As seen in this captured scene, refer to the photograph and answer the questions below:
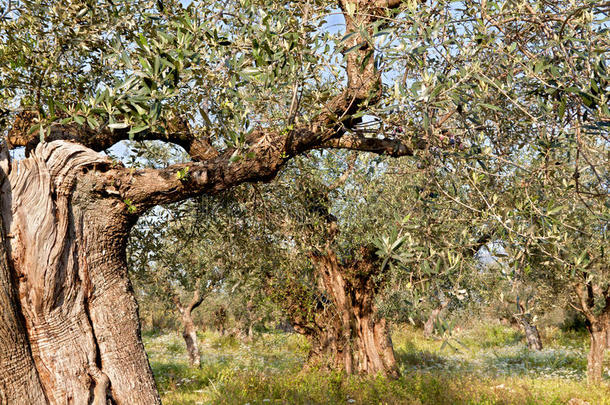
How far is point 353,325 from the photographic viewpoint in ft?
46.1

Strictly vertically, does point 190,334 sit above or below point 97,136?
below

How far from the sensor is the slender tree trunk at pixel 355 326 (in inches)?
520

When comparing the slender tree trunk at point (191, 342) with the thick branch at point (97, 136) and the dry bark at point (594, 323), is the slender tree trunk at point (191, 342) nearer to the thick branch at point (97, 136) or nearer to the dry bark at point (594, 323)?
the dry bark at point (594, 323)

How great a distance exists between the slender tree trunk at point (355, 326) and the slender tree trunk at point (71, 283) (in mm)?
8703

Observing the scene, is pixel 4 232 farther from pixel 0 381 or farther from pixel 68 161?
pixel 0 381

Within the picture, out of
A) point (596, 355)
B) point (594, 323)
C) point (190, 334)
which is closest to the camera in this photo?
point (596, 355)

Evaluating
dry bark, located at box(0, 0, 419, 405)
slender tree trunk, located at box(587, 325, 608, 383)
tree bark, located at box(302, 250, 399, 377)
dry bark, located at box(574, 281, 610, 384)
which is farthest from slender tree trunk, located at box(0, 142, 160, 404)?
slender tree trunk, located at box(587, 325, 608, 383)

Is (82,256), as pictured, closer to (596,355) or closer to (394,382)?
(394,382)

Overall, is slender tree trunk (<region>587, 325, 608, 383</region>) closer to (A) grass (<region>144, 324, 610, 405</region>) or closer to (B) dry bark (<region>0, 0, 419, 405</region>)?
(A) grass (<region>144, 324, 610, 405</region>)

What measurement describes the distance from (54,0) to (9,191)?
329 centimetres

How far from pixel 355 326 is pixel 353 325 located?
0.32 feet

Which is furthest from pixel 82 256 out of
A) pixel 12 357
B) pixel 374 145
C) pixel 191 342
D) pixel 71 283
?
pixel 191 342

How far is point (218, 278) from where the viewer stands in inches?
814

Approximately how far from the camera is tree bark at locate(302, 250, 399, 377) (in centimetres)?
1321
